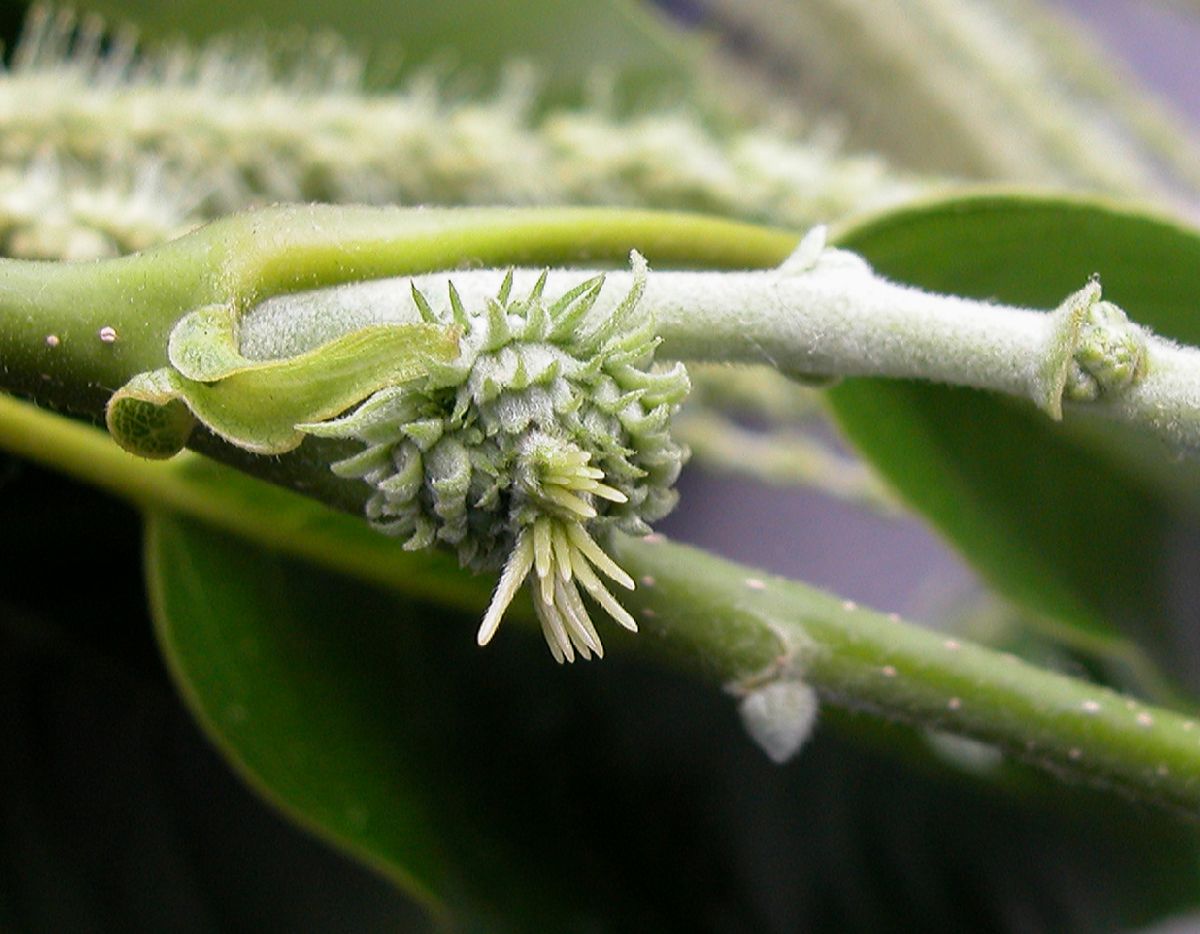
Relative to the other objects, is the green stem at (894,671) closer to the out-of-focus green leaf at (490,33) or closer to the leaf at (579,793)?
the leaf at (579,793)

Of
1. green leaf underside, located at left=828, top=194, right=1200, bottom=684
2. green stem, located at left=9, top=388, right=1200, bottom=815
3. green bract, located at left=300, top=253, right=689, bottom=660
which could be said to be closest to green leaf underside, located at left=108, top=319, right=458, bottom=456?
green bract, located at left=300, top=253, right=689, bottom=660

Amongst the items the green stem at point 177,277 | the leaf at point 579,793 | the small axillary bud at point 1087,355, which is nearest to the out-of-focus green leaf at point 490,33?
the leaf at point 579,793

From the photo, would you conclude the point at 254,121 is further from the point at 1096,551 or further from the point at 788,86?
the point at 788,86

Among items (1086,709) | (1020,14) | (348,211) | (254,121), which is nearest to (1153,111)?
(1020,14)

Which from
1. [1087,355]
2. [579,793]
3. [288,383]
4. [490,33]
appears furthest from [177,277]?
[490,33]

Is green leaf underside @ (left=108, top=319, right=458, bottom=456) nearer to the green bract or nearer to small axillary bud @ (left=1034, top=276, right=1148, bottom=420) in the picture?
the green bract

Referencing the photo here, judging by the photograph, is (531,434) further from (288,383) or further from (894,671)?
(894,671)

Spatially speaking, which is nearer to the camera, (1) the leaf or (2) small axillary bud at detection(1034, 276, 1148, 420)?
(2) small axillary bud at detection(1034, 276, 1148, 420)
